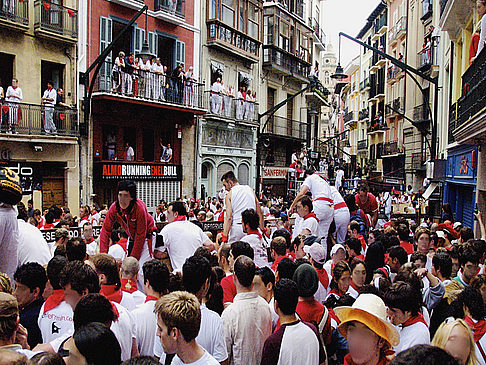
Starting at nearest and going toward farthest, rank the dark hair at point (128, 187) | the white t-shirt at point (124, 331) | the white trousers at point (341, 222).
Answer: the white t-shirt at point (124, 331) < the dark hair at point (128, 187) < the white trousers at point (341, 222)

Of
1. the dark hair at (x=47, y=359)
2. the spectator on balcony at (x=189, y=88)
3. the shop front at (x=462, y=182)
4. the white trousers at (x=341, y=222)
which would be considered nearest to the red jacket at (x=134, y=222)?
the dark hair at (x=47, y=359)

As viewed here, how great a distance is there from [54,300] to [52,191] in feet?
48.4

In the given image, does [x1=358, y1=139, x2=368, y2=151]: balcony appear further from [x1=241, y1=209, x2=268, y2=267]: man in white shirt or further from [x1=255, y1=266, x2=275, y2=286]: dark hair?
[x1=255, y1=266, x2=275, y2=286]: dark hair

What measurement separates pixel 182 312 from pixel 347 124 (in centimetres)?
6194

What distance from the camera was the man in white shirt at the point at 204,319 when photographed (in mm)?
3752

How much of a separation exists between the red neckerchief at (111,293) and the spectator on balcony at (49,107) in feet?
46.0

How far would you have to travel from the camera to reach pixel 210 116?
24125mm

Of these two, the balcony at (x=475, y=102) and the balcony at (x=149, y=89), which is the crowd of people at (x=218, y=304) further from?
the balcony at (x=149, y=89)

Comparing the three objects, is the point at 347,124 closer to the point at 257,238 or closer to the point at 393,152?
the point at 393,152

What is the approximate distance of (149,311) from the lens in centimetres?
404

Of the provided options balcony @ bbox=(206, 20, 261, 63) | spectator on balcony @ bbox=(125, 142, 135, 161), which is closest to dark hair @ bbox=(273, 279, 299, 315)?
spectator on balcony @ bbox=(125, 142, 135, 161)

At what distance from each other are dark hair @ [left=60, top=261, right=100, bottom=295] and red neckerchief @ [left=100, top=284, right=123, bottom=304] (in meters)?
0.48

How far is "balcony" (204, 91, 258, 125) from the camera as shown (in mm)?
24188

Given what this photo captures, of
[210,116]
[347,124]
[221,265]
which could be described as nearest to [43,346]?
[221,265]
